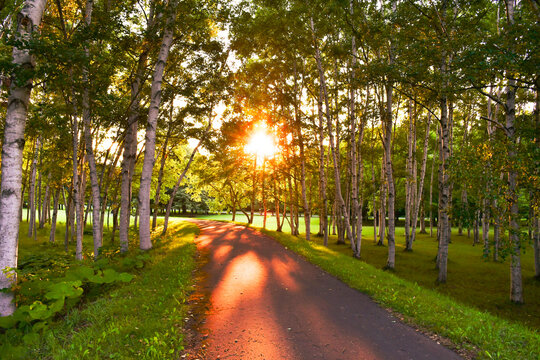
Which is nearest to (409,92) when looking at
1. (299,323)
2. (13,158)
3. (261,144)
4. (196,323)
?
(299,323)

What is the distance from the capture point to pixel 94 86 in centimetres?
1024

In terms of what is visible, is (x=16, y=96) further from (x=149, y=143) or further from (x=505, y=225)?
(x=505, y=225)

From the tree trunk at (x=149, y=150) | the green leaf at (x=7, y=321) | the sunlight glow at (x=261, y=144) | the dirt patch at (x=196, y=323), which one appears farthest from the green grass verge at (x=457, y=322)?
the sunlight glow at (x=261, y=144)

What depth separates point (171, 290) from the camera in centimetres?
695

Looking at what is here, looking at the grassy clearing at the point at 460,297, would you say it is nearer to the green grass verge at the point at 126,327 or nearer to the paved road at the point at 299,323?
the paved road at the point at 299,323

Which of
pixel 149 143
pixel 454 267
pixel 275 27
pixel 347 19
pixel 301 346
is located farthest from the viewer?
pixel 275 27

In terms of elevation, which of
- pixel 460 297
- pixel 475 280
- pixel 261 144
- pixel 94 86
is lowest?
pixel 475 280

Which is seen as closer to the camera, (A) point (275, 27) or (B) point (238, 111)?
(A) point (275, 27)

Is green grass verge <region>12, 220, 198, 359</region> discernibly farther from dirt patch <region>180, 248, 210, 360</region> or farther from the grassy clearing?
the grassy clearing

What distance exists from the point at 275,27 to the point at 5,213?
17.5 m

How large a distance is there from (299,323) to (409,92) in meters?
13.1

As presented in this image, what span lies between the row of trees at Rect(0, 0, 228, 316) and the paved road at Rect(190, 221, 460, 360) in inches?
172

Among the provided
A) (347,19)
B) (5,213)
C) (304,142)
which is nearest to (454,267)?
(304,142)

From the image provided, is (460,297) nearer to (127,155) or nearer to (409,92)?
(409,92)
